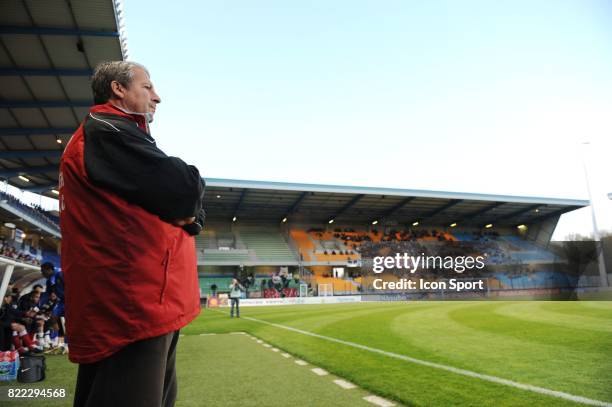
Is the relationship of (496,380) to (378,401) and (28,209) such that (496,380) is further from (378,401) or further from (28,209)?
(28,209)

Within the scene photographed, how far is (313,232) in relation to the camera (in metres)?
44.1

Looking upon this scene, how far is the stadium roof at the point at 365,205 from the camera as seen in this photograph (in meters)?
35.3

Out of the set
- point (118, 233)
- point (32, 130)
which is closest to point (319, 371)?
point (118, 233)

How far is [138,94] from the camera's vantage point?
159cm

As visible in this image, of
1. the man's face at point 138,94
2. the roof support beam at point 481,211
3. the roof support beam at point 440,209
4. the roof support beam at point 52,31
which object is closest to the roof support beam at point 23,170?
the roof support beam at point 52,31

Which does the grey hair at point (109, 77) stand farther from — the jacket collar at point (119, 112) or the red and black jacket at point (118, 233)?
the red and black jacket at point (118, 233)

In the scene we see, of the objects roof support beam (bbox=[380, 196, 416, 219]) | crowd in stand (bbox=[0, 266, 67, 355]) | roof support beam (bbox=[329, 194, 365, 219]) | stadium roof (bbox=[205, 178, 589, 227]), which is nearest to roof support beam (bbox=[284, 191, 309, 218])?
stadium roof (bbox=[205, 178, 589, 227])

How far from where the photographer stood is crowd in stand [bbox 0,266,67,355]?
637 centimetres

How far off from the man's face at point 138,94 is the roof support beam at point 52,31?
44.3ft

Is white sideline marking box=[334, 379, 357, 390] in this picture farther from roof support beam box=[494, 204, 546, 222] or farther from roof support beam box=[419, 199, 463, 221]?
roof support beam box=[494, 204, 546, 222]

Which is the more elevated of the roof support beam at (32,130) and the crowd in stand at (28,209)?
the roof support beam at (32,130)

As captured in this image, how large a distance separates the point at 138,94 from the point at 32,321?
805 centimetres

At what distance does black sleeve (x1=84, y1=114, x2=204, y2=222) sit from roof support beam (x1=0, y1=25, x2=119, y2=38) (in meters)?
13.9

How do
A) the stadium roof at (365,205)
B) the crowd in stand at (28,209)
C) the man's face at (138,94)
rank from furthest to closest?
the stadium roof at (365,205)
the crowd in stand at (28,209)
the man's face at (138,94)
